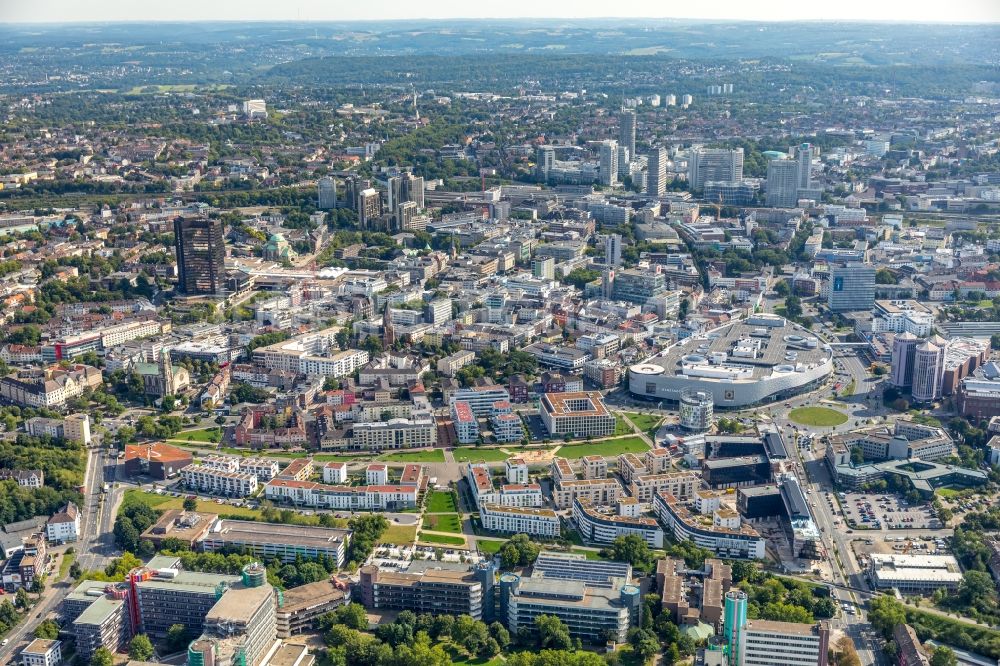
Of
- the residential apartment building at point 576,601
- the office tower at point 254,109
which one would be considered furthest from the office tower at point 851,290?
the office tower at point 254,109

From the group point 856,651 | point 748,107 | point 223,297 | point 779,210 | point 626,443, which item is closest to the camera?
point 856,651

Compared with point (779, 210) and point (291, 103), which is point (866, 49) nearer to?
point (291, 103)

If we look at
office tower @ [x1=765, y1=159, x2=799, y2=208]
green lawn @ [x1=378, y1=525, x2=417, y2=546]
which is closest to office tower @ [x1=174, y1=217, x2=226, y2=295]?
green lawn @ [x1=378, y1=525, x2=417, y2=546]

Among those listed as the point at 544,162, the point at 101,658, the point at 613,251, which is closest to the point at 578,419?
the point at 101,658

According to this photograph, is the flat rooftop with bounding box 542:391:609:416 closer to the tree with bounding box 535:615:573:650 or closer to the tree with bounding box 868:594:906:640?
the tree with bounding box 535:615:573:650

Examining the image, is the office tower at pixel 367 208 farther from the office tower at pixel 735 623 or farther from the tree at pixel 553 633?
the office tower at pixel 735 623

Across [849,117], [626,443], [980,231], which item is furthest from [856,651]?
[849,117]
